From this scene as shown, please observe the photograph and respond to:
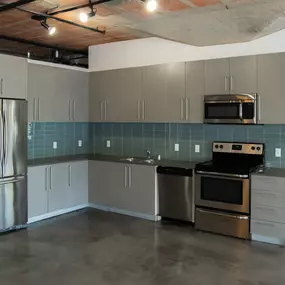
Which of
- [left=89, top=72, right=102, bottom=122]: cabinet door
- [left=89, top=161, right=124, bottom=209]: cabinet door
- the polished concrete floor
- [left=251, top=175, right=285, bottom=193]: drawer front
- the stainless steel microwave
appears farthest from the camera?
[left=89, top=72, right=102, bottom=122]: cabinet door

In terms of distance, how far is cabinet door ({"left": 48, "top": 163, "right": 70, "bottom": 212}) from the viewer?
5.54 metres

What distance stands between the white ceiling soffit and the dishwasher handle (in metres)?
1.72

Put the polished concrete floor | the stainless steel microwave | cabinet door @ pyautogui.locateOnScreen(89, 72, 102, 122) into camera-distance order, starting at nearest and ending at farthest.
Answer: the polished concrete floor, the stainless steel microwave, cabinet door @ pyautogui.locateOnScreen(89, 72, 102, 122)

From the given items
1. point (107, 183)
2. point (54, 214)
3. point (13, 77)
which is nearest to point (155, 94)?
point (107, 183)

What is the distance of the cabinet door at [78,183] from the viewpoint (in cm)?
591

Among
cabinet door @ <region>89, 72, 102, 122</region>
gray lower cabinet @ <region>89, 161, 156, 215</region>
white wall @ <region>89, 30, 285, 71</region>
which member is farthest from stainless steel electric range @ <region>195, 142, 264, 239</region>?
A: cabinet door @ <region>89, 72, 102, 122</region>

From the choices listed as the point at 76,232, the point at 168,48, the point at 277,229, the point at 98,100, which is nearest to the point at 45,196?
the point at 76,232

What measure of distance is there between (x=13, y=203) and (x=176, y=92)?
8.89 ft

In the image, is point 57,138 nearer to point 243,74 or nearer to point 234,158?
point 234,158

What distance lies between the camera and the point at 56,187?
562 centimetres

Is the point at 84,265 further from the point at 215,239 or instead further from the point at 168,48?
the point at 168,48

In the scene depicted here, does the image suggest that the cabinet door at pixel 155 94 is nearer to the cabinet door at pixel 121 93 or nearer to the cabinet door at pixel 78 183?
the cabinet door at pixel 121 93

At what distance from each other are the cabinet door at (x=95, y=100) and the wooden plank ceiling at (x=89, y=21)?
58 cm

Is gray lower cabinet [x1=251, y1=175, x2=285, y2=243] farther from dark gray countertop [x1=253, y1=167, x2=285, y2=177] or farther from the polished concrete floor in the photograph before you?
the polished concrete floor
